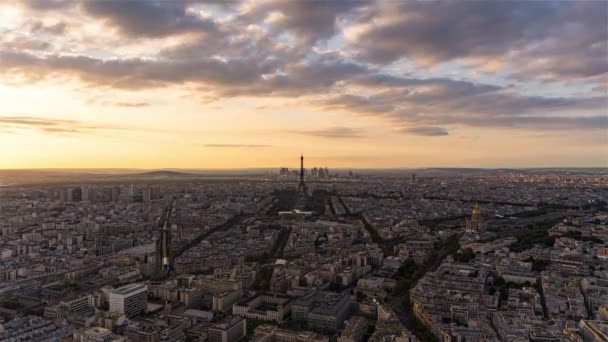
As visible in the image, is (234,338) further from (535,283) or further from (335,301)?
(535,283)

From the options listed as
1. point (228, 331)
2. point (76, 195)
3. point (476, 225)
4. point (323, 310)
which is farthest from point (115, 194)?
point (228, 331)

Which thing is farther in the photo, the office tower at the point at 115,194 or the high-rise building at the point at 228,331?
the office tower at the point at 115,194

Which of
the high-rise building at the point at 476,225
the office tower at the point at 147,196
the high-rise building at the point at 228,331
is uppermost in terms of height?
the office tower at the point at 147,196

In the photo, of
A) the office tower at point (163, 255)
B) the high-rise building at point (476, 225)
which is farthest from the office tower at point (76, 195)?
the high-rise building at point (476, 225)

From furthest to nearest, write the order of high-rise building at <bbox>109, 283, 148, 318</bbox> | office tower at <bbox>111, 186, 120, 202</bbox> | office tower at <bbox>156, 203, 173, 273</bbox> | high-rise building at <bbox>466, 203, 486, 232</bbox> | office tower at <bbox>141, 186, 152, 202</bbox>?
office tower at <bbox>111, 186, 120, 202</bbox> → office tower at <bbox>141, 186, 152, 202</bbox> → high-rise building at <bbox>466, 203, 486, 232</bbox> → office tower at <bbox>156, 203, 173, 273</bbox> → high-rise building at <bbox>109, 283, 148, 318</bbox>

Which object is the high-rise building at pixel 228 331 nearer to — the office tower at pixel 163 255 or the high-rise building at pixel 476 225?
the office tower at pixel 163 255

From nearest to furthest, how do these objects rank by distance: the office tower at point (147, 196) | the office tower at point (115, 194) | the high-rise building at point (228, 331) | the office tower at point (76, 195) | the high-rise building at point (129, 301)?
the high-rise building at point (228, 331)
the high-rise building at point (129, 301)
the office tower at point (76, 195)
the office tower at point (147, 196)
the office tower at point (115, 194)

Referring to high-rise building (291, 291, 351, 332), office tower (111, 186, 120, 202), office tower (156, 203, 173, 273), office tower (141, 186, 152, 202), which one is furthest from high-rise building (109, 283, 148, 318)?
office tower (111, 186, 120, 202)

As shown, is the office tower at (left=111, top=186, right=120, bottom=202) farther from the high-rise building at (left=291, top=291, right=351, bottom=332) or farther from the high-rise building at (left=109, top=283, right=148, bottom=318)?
the high-rise building at (left=291, top=291, right=351, bottom=332)

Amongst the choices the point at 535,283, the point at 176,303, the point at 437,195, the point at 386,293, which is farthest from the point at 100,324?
the point at 437,195
